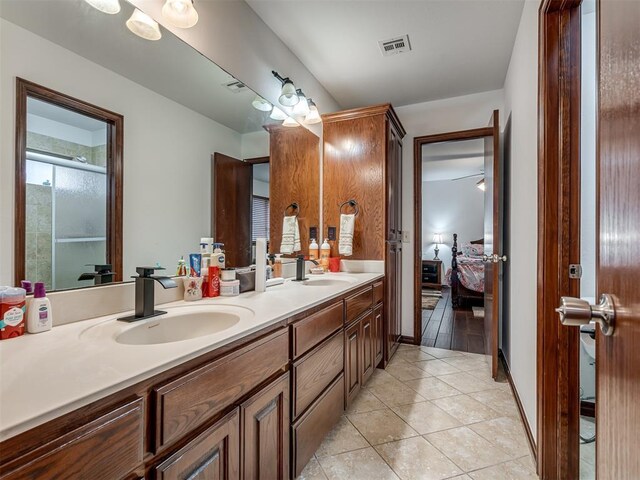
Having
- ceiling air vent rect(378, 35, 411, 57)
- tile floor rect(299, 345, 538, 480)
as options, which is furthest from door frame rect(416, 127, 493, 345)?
ceiling air vent rect(378, 35, 411, 57)

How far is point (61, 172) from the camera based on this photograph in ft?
3.18

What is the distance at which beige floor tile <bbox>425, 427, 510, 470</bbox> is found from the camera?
4.97ft

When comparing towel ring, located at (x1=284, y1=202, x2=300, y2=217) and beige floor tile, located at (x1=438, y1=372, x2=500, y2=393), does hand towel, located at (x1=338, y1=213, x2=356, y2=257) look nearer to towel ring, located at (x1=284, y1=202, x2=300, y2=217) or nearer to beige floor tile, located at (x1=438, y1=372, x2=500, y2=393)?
towel ring, located at (x1=284, y1=202, x2=300, y2=217)

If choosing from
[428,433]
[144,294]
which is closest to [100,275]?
[144,294]

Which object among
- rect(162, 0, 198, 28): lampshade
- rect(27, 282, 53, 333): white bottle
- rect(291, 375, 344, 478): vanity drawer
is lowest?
rect(291, 375, 344, 478): vanity drawer

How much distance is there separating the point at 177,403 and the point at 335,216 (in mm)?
2151

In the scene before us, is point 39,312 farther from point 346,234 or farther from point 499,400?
point 499,400

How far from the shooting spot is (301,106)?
2.40 meters

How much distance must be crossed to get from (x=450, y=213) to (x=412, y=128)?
4.48 m

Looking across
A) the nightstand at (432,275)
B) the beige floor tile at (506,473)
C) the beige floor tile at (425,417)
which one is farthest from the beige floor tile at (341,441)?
the nightstand at (432,275)

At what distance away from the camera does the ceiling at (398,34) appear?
1881 millimetres

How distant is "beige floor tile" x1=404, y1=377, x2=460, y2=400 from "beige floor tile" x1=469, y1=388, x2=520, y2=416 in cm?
15

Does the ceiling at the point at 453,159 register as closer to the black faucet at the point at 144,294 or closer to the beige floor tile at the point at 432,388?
the beige floor tile at the point at 432,388

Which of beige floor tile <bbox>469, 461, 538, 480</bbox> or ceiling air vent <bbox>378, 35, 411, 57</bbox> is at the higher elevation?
ceiling air vent <bbox>378, 35, 411, 57</bbox>
